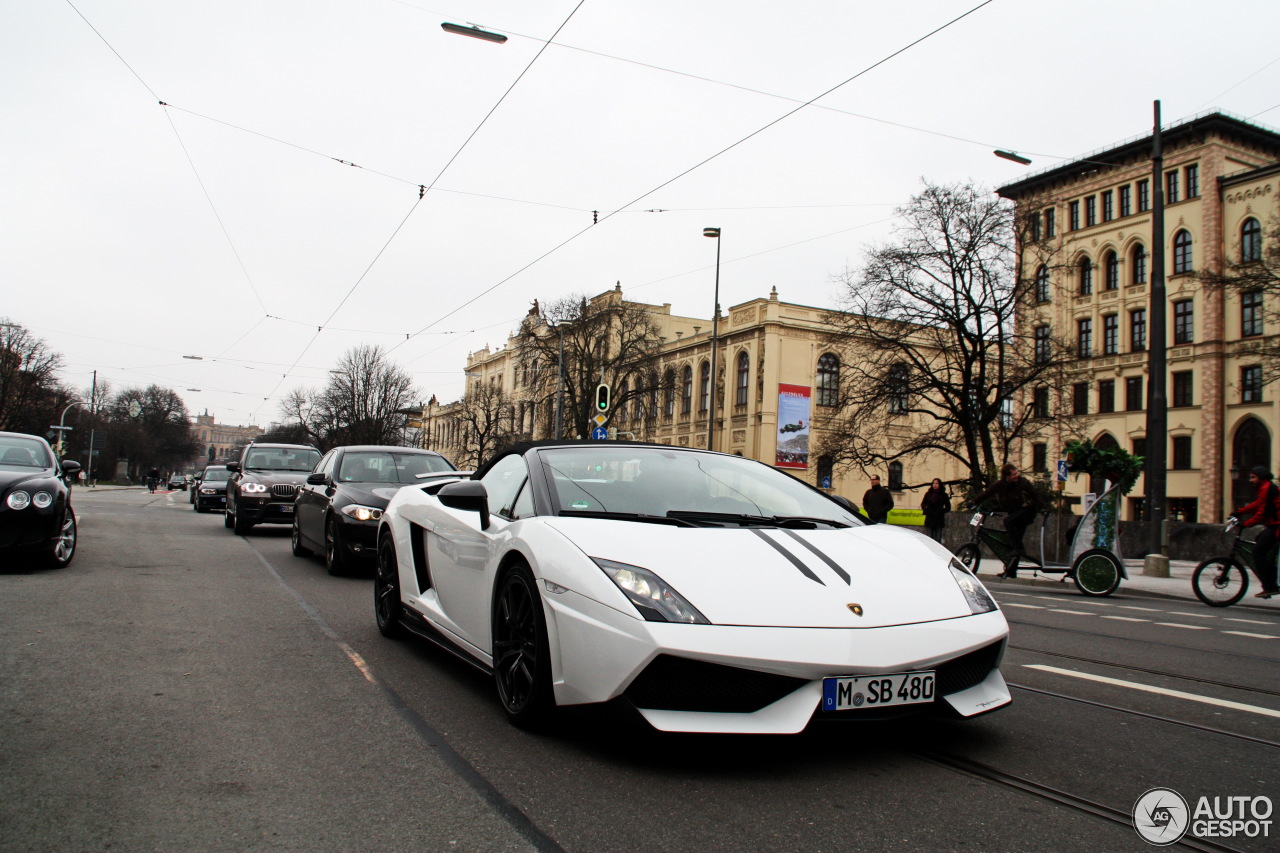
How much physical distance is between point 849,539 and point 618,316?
177 feet

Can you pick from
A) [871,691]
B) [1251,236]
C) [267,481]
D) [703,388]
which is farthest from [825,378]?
[871,691]

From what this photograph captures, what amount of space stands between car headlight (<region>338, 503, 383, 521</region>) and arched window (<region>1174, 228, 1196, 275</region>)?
157ft

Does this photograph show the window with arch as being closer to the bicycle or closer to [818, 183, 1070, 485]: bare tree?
[818, 183, 1070, 485]: bare tree

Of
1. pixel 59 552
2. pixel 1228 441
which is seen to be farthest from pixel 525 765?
pixel 1228 441

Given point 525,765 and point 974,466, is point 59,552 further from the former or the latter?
point 974,466

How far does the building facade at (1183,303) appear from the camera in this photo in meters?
43.8

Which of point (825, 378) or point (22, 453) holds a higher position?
point (825, 378)

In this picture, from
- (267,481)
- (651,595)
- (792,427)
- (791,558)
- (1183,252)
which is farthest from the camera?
(792,427)

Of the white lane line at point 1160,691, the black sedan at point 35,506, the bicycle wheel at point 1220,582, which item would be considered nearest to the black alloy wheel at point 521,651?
the white lane line at point 1160,691

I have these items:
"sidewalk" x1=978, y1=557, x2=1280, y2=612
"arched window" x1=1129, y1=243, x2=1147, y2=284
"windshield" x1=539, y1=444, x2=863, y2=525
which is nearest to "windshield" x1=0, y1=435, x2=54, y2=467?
"windshield" x1=539, y1=444, x2=863, y2=525

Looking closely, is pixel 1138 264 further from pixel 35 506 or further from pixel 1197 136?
pixel 35 506

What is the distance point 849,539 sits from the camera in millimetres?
4332

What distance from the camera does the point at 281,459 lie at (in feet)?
56.6

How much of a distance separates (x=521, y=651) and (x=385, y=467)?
8.12 meters
